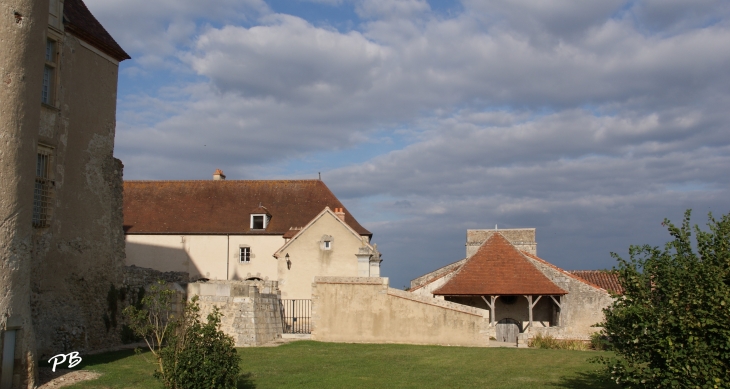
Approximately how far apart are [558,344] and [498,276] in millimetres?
5130

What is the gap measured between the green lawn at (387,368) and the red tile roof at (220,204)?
15841 millimetres


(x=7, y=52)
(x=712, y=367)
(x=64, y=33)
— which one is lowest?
(x=712, y=367)

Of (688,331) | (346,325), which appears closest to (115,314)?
(346,325)

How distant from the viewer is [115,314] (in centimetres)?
1841

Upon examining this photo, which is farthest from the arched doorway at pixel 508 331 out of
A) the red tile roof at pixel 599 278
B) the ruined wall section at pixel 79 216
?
the ruined wall section at pixel 79 216

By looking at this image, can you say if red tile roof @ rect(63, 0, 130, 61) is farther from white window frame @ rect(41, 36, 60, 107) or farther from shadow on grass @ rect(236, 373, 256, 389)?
shadow on grass @ rect(236, 373, 256, 389)

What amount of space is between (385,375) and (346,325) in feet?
25.3

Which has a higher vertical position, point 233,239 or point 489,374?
point 233,239

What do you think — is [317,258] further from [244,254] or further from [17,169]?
[17,169]

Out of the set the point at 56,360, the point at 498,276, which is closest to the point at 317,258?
the point at 498,276

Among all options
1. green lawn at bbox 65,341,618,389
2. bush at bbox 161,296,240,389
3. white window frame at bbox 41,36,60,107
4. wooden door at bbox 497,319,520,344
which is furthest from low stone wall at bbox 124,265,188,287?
wooden door at bbox 497,319,520,344

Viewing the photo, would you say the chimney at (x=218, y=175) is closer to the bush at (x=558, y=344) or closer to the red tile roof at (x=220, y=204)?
the red tile roof at (x=220, y=204)

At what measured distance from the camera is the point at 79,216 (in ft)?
56.1

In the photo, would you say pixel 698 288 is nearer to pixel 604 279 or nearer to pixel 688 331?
pixel 688 331
